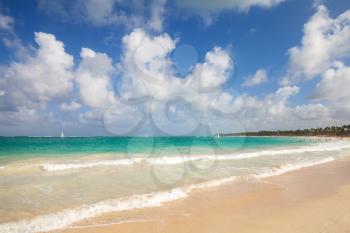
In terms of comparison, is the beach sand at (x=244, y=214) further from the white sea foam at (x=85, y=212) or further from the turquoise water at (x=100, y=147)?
the turquoise water at (x=100, y=147)

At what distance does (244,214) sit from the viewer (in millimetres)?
6297

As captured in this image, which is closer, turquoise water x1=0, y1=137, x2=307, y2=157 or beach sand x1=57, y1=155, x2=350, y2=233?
beach sand x1=57, y1=155, x2=350, y2=233

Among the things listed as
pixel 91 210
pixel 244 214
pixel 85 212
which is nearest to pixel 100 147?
pixel 91 210

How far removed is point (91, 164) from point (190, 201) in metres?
11.2

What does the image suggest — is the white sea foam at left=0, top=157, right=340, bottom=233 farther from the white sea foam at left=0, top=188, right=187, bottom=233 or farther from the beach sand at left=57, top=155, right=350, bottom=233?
the beach sand at left=57, top=155, right=350, bottom=233

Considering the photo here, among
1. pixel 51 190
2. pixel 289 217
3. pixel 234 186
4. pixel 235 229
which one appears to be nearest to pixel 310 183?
pixel 234 186

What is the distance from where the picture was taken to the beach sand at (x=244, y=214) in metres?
5.31

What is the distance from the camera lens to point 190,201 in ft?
24.8

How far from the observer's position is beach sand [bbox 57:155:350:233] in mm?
5309

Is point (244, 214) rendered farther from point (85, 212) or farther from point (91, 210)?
point (85, 212)

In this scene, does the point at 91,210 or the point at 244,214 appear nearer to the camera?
the point at 244,214

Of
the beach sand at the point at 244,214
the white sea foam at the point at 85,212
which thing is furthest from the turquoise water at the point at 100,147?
the beach sand at the point at 244,214

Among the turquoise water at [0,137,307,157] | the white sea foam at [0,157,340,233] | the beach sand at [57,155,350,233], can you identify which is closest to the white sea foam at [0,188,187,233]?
the white sea foam at [0,157,340,233]

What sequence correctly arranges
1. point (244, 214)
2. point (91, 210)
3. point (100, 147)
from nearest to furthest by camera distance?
point (244, 214) → point (91, 210) → point (100, 147)
